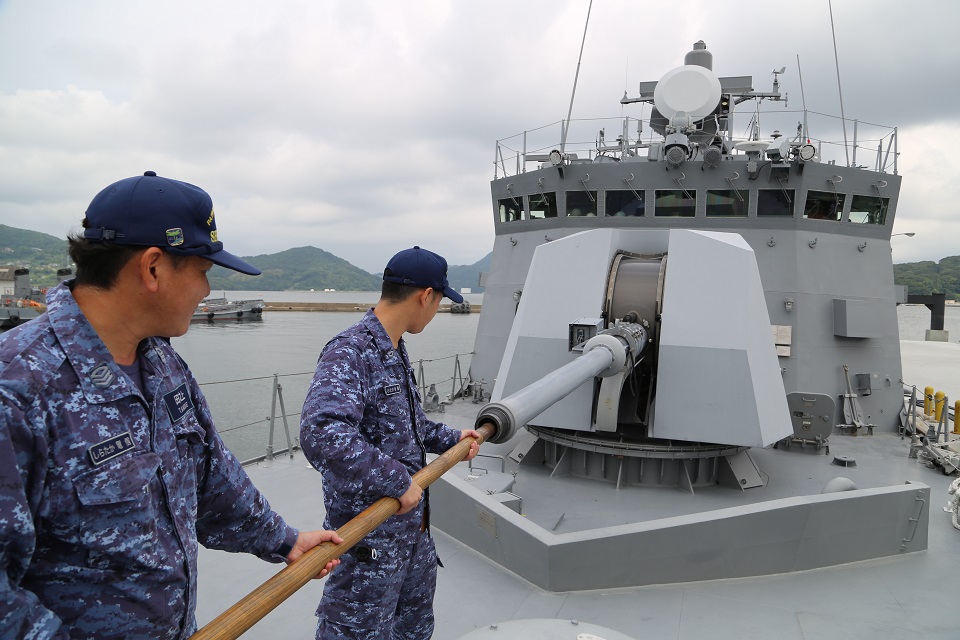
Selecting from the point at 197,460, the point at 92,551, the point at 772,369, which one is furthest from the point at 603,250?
the point at 92,551

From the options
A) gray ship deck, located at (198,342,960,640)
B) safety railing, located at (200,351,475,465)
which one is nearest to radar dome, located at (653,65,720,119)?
safety railing, located at (200,351,475,465)

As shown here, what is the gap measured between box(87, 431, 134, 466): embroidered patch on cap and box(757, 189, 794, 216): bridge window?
6557mm

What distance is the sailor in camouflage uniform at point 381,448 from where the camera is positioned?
1.68 m

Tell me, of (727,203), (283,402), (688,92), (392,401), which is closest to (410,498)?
(392,401)

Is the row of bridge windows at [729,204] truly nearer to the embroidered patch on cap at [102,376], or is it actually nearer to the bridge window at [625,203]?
the bridge window at [625,203]

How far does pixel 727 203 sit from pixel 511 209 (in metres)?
2.53

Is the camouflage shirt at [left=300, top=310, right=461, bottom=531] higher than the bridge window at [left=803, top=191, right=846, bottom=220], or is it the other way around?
the bridge window at [left=803, top=191, right=846, bottom=220]

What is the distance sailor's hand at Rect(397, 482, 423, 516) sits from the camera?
1.63 meters

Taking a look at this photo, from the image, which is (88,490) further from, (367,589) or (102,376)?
(367,589)

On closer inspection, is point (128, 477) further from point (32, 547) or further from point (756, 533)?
point (756, 533)

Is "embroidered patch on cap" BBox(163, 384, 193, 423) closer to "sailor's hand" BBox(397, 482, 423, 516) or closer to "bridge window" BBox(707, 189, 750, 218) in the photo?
"sailor's hand" BBox(397, 482, 423, 516)

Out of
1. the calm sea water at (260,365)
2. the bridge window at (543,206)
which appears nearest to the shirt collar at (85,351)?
the calm sea water at (260,365)

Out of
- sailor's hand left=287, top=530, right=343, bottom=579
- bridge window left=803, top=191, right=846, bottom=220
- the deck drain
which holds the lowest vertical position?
the deck drain

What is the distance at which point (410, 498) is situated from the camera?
1.64 metres
